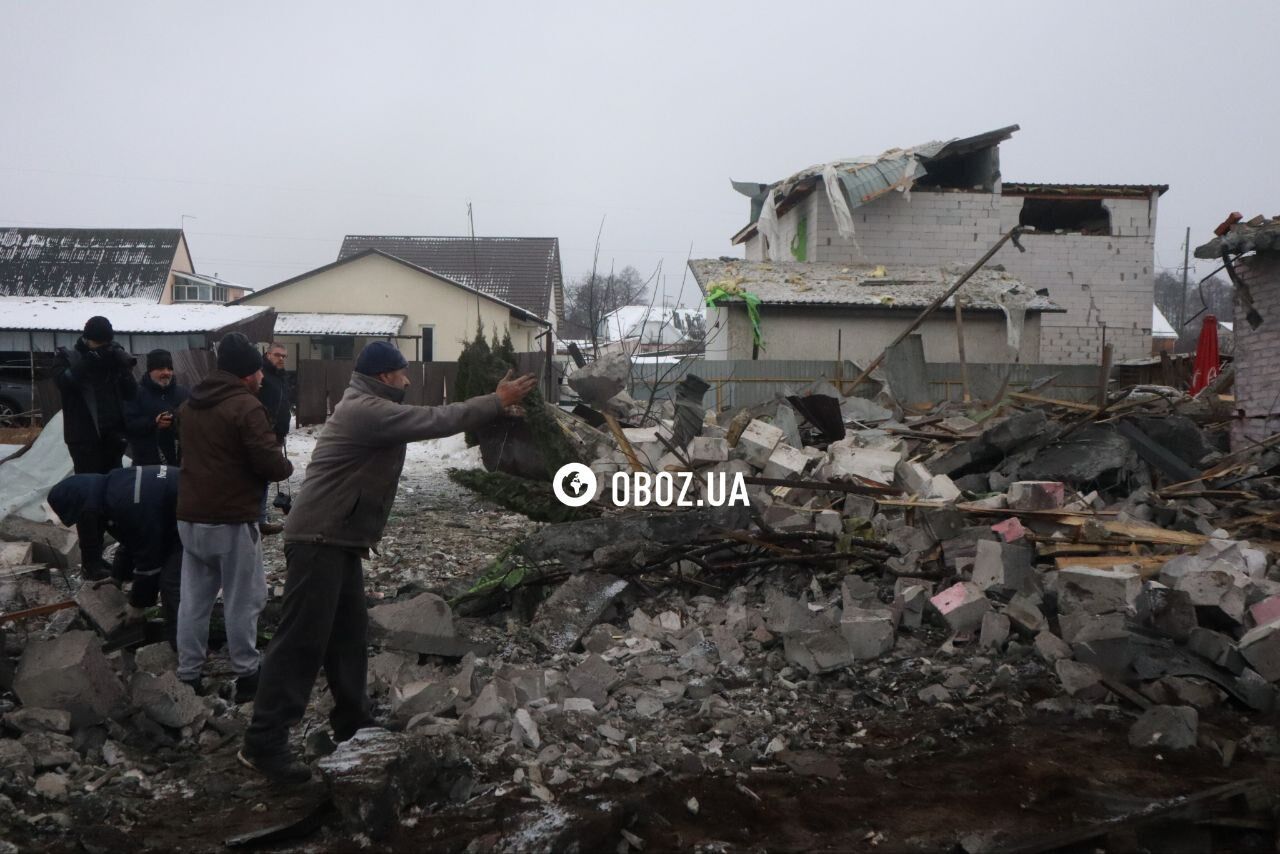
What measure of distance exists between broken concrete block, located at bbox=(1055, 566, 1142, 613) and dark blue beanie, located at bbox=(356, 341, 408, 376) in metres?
4.03

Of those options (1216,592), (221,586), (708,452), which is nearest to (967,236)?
(708,452)

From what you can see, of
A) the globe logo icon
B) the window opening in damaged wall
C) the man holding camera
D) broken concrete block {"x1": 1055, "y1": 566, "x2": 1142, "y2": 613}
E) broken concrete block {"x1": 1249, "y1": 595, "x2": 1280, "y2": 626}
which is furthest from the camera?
the window opening in damaged wall

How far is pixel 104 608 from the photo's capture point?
5.14 metres

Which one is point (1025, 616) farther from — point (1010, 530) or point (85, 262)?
point (85, 262)

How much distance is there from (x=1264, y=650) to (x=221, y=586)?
5110 mm

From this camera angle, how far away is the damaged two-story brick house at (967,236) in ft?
65.7

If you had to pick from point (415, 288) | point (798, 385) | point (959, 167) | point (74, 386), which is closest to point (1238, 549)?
point (74, 386)

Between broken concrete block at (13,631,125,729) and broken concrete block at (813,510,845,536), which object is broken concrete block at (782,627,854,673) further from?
broken concrete block at (13,631,125,729)

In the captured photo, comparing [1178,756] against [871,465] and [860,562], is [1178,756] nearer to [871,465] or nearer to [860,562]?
[860,562]

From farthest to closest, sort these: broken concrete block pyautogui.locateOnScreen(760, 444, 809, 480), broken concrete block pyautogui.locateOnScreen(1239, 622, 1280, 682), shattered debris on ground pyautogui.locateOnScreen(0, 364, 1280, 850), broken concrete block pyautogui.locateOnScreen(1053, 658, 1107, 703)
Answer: broken concrete block pyautogui.locateOnScreen(760, 444, 809, 480) < broken concrete block pyautogui.locateOnScreen(1053, 658, 1107, 703) < broken concrete block pyautogui.locateOnScreen(1239, 622, 1280, 682) < shattered debris on ground pyautogui.locateOnScreen(0, 364, 1280, 850)

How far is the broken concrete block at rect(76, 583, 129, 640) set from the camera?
5.07m

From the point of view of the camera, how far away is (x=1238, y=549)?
6008 millimetres

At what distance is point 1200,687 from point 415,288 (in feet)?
84.9

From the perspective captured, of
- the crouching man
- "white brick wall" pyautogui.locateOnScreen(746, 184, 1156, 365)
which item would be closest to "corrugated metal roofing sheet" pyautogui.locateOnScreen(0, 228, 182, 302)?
→ "white brick wall" pyautogui.locateOnScreen(746, 184, 1156, 365)
